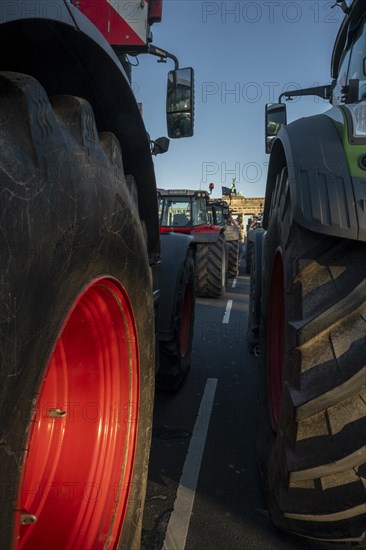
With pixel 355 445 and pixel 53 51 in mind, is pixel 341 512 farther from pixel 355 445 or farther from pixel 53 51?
pixel 53 51

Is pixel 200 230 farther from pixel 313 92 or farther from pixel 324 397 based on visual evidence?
pixel 324 397

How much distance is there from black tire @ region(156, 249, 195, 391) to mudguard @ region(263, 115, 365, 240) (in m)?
1.77

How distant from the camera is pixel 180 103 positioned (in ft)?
8.71

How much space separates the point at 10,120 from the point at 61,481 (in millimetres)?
1155

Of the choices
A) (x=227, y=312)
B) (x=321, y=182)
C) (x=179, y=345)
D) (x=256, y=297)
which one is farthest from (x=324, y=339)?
(x=227, y=312)

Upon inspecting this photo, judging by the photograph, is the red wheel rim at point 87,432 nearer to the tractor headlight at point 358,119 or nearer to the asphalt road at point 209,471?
the asphalt road at point 209,471

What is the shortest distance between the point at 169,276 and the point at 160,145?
102 centimetres

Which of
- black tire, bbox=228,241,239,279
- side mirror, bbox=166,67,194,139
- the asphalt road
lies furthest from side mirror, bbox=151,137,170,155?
black tire, bbox=228,241,239,279

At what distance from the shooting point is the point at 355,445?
57.3 inches

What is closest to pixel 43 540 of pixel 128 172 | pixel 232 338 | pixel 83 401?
pixel 83 401

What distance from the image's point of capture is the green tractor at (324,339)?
4.83 ft

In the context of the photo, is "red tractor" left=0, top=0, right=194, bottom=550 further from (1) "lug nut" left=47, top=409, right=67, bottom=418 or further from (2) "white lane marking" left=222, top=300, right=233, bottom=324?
(2) "white lane marking" left=222, top=300, right=233, bottom=324

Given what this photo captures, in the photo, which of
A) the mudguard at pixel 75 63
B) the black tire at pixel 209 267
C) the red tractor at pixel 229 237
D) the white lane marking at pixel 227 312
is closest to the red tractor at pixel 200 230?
the black tire at pixel 209 267

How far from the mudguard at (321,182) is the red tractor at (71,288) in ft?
1.99
